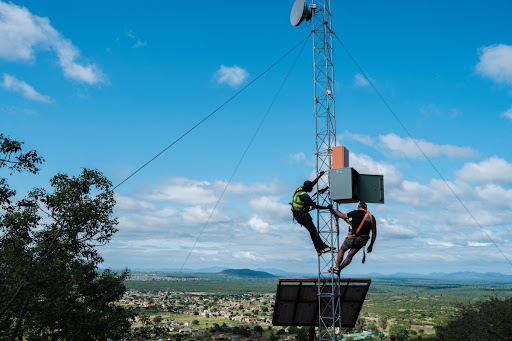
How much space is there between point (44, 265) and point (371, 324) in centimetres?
8038

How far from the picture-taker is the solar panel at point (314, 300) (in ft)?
47.4

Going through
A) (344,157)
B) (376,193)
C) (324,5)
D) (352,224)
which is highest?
(324,5)

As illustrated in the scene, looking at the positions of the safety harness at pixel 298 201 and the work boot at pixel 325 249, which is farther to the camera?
the work boot at pixel 325 249

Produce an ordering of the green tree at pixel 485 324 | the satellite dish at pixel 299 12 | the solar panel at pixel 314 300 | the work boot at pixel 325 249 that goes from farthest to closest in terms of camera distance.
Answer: the green tree at pixel 485 324 < the satellite dish at pixel 299 12 < the solar panel at pixel 314 300 < the work boot at pixel 325 249

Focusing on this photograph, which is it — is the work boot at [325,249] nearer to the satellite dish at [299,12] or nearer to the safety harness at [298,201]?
the safety harness at [298,201]

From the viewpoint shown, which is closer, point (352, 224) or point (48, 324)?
point (352, 224)

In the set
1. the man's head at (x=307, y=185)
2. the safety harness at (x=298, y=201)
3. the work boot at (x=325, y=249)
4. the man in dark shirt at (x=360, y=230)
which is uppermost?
the man's head at (x=307, y=185)

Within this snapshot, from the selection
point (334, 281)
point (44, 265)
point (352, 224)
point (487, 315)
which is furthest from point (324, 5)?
point (487, 315)

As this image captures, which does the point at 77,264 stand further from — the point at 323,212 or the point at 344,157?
the point at 344,157

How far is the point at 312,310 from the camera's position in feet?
50.1

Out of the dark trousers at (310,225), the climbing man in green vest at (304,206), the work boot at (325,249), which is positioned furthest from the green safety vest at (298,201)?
the work boot at (325,249)

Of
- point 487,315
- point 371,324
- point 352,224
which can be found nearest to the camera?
point 352,224

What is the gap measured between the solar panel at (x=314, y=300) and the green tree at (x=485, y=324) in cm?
1739

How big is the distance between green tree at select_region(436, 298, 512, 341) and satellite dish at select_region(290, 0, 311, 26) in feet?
76.2
